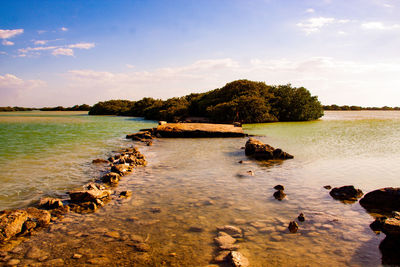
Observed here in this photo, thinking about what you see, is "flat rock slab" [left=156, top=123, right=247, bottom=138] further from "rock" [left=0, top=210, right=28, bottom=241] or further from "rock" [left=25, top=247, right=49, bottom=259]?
"rock" [left=25, top=247, right=49, bottom=259]

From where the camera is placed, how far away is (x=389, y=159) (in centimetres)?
1152

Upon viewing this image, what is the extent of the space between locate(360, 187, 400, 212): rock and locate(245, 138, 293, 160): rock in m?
6.00

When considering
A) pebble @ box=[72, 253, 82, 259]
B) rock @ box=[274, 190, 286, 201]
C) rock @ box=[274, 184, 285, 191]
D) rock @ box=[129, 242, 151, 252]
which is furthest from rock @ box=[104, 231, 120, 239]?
rock @ box=[274, 184, 285, 191]

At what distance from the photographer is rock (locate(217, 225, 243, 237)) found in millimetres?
4910

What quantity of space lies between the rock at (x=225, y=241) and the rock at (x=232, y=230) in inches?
4.3

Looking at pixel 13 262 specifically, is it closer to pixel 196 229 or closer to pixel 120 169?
pixel 196 229

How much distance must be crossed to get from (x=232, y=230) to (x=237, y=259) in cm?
110

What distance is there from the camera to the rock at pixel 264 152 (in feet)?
41.1

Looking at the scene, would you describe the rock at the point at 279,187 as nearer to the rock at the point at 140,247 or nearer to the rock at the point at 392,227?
the rock at the point at 392,227

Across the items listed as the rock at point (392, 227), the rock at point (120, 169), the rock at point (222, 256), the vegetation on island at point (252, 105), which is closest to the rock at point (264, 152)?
the rock at point (120, 169)

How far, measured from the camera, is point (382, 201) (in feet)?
20.5

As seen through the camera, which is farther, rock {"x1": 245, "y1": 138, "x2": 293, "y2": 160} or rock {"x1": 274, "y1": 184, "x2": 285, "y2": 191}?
rock {"x1": 245, "y1": 138, "x2": 293, "y2": 160}

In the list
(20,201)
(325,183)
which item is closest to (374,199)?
(325,183)

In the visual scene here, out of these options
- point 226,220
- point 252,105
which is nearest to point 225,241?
point 226,220
